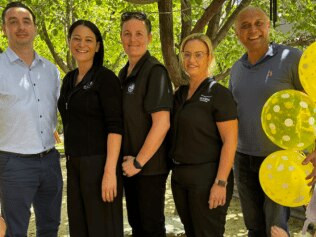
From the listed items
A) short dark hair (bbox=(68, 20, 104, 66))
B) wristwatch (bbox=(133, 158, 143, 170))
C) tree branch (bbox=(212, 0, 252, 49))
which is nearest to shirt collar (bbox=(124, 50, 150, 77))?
short dark hair (bbox=(68, 20, 104, 66))

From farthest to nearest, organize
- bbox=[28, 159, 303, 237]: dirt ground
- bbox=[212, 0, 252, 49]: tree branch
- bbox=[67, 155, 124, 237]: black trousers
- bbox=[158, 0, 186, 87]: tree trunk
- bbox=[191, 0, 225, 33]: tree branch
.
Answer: bbox=[212, 0, 252, 49]: tree branch → bbox=[28, 159, 303, 237]: dirt ground → bbox=[158, 0, 186, 87]: tree trunk → bbox=[191, 0, 225, 33]: tree branch → bbox=[67, 155, 124, 237]: black trousers

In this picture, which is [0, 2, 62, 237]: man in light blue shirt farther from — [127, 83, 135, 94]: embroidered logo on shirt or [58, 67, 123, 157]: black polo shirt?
[127, 83, 135, 94]: embroidered logo on shirt

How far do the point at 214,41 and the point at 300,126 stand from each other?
314cm

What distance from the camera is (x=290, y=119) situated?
9.91ft

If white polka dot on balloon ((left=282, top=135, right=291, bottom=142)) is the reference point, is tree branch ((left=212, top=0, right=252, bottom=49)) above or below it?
above

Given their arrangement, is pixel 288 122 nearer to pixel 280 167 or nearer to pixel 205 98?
pixel 280 167

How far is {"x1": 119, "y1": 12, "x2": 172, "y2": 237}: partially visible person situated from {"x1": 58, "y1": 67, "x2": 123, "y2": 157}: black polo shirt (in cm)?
13

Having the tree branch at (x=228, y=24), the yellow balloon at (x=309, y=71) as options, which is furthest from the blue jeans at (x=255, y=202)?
the tree branch at (x=228, y=24)

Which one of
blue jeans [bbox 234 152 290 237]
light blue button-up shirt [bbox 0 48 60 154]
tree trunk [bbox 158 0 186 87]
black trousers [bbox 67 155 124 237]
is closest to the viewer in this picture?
black trousers [bbox 67 155 124 237]

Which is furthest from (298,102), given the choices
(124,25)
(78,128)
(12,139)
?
(12,139)

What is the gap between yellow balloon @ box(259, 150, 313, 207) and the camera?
3.06 meters

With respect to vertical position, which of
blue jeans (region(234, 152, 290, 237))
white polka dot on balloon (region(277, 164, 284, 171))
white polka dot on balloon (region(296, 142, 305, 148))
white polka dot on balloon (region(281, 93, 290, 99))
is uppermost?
white polka dot on balloon (region(281, 93, 290, 99))

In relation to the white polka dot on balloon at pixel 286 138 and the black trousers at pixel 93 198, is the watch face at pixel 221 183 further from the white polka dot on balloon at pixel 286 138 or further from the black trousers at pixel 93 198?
the black trousers at pixel 93 198

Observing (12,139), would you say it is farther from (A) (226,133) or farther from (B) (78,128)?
(A) (226,133)
